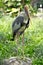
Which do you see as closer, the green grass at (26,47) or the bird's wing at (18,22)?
the bird's wing at (18,22)

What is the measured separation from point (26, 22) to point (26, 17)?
0.10 meters

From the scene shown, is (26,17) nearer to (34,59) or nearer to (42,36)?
(34,59)

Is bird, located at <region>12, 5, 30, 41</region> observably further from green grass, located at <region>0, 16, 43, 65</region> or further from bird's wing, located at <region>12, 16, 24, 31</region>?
green grass, located at <region>0, 16, 43, 65</region>

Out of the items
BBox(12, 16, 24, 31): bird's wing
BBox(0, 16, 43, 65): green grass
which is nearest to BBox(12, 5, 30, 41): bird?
BBox(12, 16, 24, 31): bird's wing

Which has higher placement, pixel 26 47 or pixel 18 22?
pixel 18 22

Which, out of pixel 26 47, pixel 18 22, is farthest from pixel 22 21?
pixel 26 47

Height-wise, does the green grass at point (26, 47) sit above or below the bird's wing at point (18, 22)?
below

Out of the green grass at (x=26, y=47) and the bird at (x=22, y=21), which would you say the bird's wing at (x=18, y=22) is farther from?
the green grass at (x=26, y=47)

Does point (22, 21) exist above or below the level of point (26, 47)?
above

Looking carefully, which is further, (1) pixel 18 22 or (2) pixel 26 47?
(2) pixel 26 47

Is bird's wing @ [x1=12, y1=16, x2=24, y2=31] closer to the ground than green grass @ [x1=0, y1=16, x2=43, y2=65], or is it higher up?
higher up

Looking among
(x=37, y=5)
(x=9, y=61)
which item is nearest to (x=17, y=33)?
(x=9, y=61)

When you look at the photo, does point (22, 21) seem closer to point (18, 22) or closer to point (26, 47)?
point (18, 22)

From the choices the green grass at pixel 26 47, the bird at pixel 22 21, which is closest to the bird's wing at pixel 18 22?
the bird at pixel 22 21
